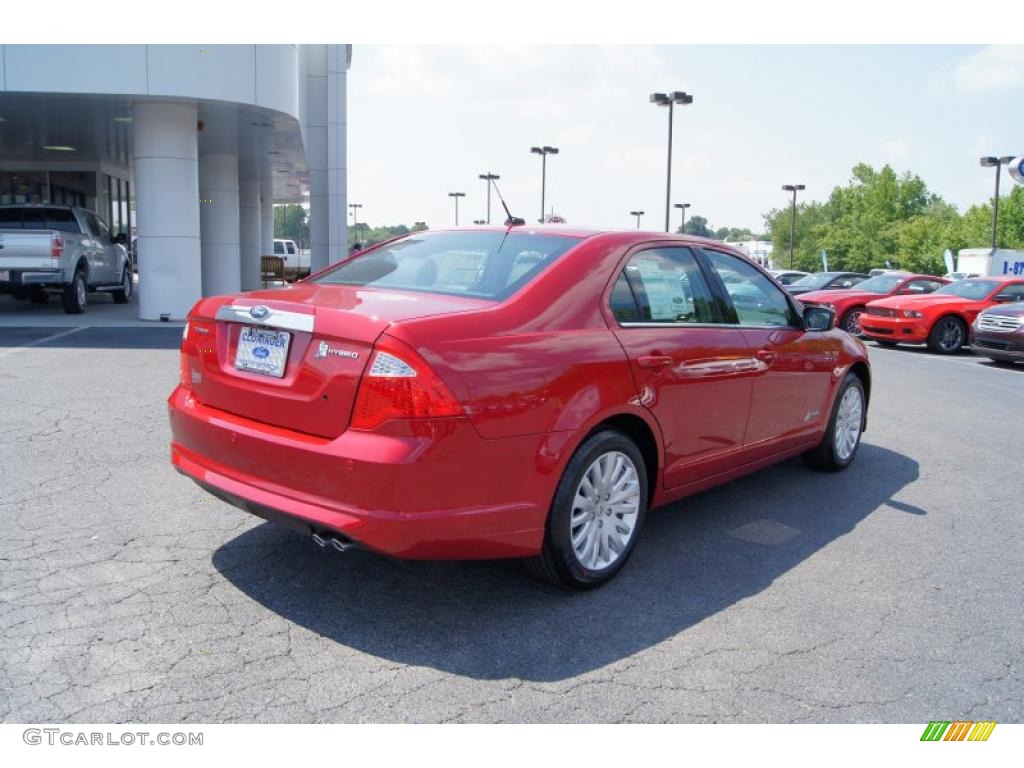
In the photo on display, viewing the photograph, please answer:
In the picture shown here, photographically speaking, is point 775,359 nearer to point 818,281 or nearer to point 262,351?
point 262,351

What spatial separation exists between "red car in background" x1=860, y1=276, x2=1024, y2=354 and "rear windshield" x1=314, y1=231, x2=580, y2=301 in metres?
13.7

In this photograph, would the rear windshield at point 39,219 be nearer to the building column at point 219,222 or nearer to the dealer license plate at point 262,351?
the building column at point 219,222

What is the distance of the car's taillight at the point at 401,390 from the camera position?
10.6ft

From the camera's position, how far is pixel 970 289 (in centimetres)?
1694

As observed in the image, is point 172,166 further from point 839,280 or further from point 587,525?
point 839,280

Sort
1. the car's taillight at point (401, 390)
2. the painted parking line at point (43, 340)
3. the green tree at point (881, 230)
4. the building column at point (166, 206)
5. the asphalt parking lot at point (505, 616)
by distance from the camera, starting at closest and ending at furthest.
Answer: the asphalt parking lot at point (505, 616)
the car's taillight at point (401, 390)
the painted parking line at point (43, 340)
the building column at point (166, 206)
the green tree at point (881, 230)

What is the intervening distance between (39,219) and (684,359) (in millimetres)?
14906

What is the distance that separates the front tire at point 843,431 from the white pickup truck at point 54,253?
13361mm

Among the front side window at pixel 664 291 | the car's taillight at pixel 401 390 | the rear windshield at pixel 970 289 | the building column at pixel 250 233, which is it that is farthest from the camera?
the building column at pixel 250 233

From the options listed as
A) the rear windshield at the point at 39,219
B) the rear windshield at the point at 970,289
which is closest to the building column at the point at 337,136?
the rear windshield at the point at 39,219

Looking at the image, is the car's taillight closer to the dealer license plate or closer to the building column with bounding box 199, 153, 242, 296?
the dealer license plate

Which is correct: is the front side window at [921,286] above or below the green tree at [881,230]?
below

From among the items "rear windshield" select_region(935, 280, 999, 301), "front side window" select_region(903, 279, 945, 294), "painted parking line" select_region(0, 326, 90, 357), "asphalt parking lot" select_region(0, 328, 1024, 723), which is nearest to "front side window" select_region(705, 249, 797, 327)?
"asphalt parking lot" select_region(0, 328, 1024, 723)

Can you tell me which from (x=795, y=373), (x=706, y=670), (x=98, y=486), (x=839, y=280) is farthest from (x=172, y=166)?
(x=839, y=280)
